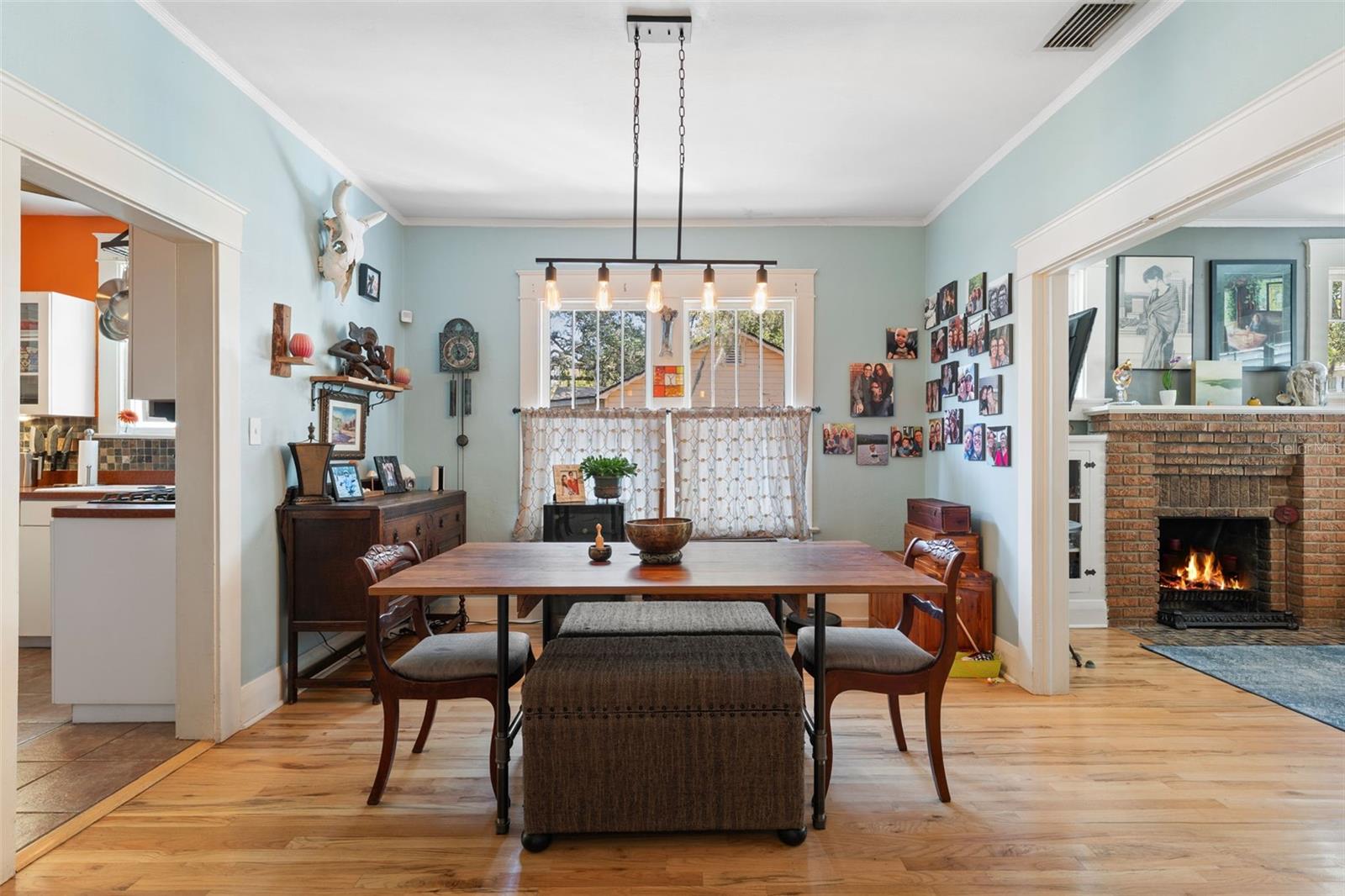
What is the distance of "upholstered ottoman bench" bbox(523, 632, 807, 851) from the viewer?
2.15 m

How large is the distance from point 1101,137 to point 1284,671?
3094 millimetres

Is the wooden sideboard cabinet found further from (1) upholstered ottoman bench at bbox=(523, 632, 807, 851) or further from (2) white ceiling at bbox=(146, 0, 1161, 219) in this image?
(2) white ceiling at bbox=(146, 0, 1161, 219)

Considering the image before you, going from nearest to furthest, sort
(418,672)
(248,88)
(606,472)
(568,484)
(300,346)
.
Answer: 1. (418,672)
2. (248,88)
3. (300,346)
4. (606,472)
5. (568,484)

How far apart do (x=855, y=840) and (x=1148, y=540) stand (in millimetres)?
3972

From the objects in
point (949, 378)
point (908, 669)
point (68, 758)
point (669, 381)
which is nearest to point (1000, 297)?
point (949, 378)

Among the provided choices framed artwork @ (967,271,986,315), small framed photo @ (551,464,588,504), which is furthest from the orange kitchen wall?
framed artwork @ (967,271,986,315)

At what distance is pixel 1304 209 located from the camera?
16.4 ft

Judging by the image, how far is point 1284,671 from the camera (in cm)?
395

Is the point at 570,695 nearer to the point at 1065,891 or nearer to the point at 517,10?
the point at 1065,891

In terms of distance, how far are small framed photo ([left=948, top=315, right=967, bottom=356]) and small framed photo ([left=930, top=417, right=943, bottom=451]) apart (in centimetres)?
49

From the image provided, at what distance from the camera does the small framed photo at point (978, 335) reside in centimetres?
416

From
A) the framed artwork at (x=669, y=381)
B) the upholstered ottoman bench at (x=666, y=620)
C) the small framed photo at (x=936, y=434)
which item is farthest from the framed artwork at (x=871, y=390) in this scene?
the upholstered ottoman bench at (x=666, y=620)

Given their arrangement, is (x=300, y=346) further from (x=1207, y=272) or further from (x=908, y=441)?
(x=1207, y=272)

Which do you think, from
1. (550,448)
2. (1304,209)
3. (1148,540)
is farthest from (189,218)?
(1304,209)
